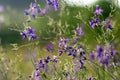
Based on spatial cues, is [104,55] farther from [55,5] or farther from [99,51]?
[55,5]

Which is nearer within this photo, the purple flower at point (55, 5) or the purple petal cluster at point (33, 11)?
the purple flower at point (55, 5)

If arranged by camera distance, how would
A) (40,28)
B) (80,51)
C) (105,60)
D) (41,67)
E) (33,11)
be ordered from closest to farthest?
1. (80,51)
2. (41,67)
3. (105,60)
4. (33,11)
5. (40,28)

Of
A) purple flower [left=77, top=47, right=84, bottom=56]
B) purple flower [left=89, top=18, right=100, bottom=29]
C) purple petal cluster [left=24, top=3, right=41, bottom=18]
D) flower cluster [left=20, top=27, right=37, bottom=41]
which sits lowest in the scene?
purple flower [left=77, top=47, right=84, bottom=56]

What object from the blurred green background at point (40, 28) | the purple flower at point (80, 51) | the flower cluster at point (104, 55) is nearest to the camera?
the purple flower at point (80, 51)

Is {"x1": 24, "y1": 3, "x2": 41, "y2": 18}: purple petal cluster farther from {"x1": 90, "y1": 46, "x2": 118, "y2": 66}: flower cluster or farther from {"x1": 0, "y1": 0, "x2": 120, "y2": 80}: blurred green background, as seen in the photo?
{"x1": 90, "y1": 46, "x2": 118, "y2": 66}: flower cluster

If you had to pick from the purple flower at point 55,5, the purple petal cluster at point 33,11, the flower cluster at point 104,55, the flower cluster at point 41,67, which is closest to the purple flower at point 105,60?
the flower cluster at point 104,55

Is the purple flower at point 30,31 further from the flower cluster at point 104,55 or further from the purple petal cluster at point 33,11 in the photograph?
the flower cluster at point 104,55

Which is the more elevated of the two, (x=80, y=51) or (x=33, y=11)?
(x=33, y=11)

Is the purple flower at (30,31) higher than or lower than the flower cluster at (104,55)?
higher

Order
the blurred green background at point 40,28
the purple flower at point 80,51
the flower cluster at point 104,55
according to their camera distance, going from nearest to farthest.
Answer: the purple flower at point 80,51, the flower cluster at point 104,55, the blurred green background at point 40,28

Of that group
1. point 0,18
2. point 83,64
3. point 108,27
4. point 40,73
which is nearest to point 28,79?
point 40,73

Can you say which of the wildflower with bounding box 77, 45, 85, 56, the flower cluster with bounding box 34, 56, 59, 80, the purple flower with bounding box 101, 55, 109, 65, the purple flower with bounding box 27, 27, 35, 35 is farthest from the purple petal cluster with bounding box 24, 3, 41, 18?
the purple flower with bounding box 101, 55, 109, 65

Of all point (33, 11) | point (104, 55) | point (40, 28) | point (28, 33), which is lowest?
point (40, 28)

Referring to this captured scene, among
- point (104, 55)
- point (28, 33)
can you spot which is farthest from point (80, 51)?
point (28, 33)
